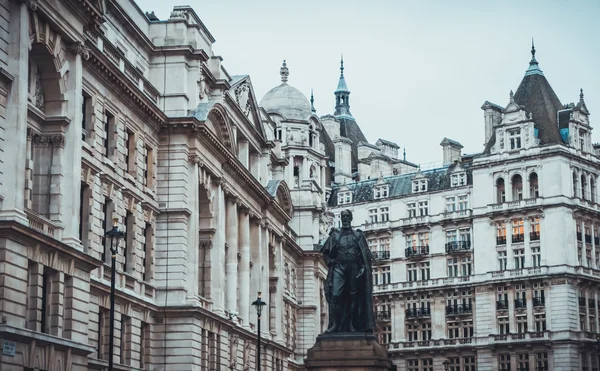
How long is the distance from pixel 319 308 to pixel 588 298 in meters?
24.1

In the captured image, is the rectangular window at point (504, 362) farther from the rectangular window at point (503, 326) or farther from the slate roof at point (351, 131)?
the slate roof at point (351, 131)

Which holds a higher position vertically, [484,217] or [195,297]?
[484,217]

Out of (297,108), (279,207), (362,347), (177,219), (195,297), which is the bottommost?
(362,347)

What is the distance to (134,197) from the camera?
53250 mm

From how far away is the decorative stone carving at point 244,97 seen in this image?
70062 millimetres

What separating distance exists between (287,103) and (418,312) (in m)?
22.9

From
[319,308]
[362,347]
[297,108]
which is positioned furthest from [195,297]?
[297,108]

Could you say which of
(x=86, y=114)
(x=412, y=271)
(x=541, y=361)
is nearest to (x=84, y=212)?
(x=86, y=114)

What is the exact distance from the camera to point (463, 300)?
10625 cm

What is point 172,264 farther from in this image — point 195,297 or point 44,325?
point 44,325

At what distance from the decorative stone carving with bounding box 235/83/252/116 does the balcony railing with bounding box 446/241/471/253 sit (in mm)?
39096

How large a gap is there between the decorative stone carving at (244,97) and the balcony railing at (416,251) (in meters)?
40.8

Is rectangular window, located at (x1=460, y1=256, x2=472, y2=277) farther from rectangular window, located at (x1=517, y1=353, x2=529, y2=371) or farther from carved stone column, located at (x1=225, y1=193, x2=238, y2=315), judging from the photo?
carved stone column, located at (x1=225, y1=193, x2=238, y2=315)

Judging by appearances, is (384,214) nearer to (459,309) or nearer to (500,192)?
(459,309)
